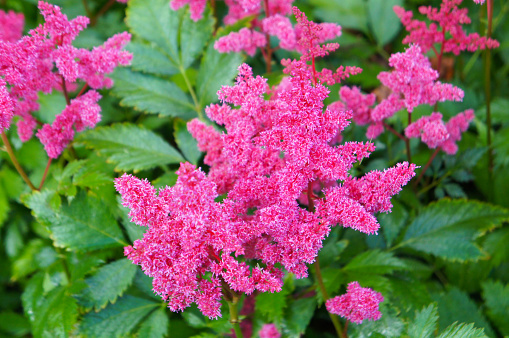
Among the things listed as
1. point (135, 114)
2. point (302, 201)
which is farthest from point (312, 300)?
point (135, 114)

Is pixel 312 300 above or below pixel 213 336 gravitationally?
above

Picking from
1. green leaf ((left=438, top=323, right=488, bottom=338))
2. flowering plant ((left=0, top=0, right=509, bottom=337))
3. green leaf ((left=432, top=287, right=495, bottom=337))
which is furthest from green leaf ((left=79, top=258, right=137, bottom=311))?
green leaf ((left=432, top=287, right=495, bottom=337))

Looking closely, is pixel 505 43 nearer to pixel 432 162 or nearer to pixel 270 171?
pixel 432 162

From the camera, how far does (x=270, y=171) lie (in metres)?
1.25

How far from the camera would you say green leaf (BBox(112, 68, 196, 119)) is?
2035 mm

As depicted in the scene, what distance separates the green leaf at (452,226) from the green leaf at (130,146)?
41.7 inches

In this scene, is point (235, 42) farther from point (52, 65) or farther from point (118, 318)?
point (118, 318)

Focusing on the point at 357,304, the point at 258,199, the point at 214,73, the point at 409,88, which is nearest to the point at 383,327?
the point at 357,304

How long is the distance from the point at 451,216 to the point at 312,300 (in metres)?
0.71

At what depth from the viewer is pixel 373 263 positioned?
174 cm

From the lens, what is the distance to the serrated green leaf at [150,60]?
83.3 inches

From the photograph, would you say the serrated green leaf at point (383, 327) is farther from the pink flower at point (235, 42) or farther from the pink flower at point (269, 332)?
the pink flower at point (235, 42)

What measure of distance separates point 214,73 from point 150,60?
12.6 inches

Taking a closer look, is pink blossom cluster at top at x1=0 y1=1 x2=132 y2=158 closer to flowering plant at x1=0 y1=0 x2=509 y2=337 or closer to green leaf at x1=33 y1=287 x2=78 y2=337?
flowering plant at x1=0 y1=0 x2=509 y2=337
